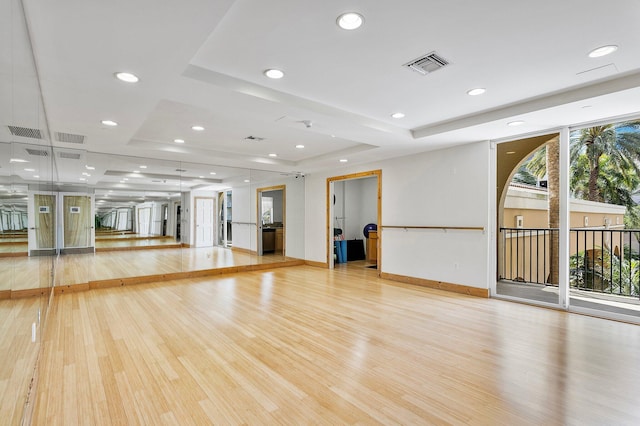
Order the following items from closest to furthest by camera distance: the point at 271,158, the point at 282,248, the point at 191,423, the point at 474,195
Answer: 1. the point at 191,423
2. the point at 474,195
3. the point at 271,158
4. the point at 282,248

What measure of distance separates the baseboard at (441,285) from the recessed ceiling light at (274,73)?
14.1ft

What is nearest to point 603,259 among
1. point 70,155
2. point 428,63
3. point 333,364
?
point 428,63

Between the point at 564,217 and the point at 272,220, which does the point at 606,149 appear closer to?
the point at 564,217

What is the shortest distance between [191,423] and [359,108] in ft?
11.2

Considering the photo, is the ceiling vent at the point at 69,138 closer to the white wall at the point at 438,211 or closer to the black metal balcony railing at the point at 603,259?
the white wall at the point at 438,211

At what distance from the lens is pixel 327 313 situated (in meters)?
4.12

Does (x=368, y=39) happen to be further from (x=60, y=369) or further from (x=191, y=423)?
(x=60, y=369)

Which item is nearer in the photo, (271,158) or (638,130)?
(638,130)

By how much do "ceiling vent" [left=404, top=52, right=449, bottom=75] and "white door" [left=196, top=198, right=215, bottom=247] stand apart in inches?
240

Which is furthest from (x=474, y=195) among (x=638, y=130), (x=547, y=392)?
Result: (x=547, y=392)

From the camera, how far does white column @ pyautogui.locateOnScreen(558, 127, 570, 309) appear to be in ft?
13.9

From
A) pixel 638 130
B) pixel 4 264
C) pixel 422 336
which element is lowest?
pixel 422 336

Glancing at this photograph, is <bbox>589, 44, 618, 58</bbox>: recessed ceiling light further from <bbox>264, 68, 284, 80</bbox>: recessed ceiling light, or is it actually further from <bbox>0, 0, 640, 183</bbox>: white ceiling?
<bbox>264, 68, 284, 80</bbox>: recessed ceiling light

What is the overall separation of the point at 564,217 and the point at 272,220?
7.08 meters
